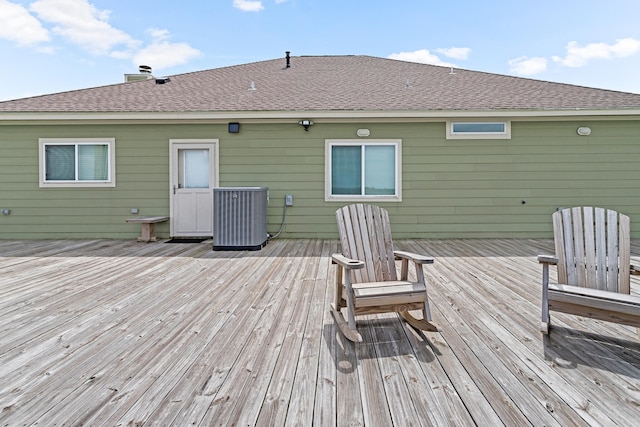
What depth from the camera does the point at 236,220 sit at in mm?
5781

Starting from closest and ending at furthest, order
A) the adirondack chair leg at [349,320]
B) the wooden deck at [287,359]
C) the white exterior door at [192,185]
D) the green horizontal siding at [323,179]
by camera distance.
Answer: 1. the wooden deck at [287,359]
2. the adirondack chair leg at [349,320]
3. the green horizontal siding at [323,179]
4. the white exterior door at [192,185]

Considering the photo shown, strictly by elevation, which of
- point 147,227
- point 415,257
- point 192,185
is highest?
point 192,185

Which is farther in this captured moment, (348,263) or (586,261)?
(586,261)

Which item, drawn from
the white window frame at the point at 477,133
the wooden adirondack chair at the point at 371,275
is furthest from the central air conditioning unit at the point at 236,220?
the white window frame at the point at 477,133

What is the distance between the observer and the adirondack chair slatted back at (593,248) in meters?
2.48

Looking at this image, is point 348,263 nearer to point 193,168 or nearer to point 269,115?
point 269,115

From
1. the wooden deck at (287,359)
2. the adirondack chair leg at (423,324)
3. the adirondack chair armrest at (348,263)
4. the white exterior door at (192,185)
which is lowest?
the wooden deck at (287,359)

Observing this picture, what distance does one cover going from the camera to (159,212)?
696 centimetres

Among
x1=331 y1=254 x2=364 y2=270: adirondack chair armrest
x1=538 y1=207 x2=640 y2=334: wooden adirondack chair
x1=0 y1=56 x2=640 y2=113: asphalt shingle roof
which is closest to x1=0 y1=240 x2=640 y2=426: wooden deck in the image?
x1=538 y1=207 x2=640 y2=334: wooden adirondack chair

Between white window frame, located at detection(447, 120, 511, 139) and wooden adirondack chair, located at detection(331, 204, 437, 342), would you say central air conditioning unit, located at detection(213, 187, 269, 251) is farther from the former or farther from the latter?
white window frame, located at detection(447, 120, 511, 139)

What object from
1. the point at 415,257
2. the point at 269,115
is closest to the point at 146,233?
the point at 269,115

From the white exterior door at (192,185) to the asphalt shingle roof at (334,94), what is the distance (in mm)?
810

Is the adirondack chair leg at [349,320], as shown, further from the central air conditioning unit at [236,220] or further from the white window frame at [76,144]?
the white window frame at [76,144]

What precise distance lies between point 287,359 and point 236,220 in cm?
399
